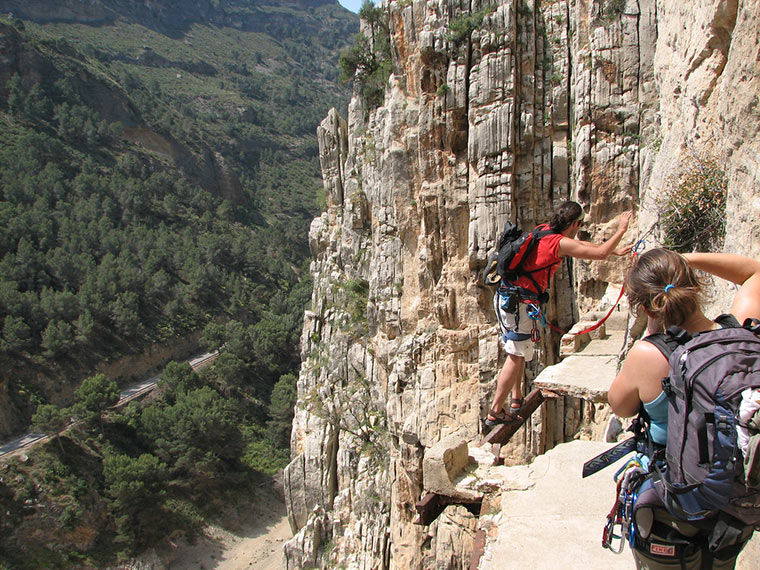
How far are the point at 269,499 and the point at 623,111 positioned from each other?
25282 millimetres

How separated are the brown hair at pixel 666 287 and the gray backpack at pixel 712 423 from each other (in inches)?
4.0

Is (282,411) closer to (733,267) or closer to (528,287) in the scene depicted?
(528,287)

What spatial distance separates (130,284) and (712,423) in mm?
38236

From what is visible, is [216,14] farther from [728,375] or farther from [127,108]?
[728,375]

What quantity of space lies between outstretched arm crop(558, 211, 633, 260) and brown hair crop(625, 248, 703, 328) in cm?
153

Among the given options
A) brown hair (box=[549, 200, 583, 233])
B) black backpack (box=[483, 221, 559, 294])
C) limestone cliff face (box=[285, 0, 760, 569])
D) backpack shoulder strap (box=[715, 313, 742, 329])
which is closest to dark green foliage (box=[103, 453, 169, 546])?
limestone cliff face (box=[285, 0, 760, 569])

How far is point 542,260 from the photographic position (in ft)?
14.8

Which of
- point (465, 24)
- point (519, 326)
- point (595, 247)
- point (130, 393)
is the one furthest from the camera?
point (130, 393)

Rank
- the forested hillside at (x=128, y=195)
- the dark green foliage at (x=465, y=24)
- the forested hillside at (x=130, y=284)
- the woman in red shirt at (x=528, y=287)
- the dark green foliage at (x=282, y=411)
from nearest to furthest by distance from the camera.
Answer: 1. the woman in red shirt at (x=528, y=287)
2. the dark green foliage at (x=465, y=24)
3. the forested hillside at (x=130, y=284)
4. the dark green foliage at (x=282, y=411)
5. the forested hillside at (x=128, y=195)

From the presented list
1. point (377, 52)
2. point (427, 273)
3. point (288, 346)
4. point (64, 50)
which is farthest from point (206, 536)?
point (64, 50)

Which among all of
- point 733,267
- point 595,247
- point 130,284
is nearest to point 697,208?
point 595,247

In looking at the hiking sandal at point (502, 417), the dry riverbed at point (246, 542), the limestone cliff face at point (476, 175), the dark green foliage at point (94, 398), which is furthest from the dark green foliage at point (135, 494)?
the hiking sandal at point (502, 417)

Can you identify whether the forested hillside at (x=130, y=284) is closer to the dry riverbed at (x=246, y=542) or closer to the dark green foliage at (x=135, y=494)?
the dark green foliage at (x=135, y=494)

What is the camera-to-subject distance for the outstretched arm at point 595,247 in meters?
3.69
